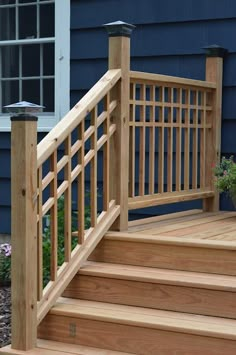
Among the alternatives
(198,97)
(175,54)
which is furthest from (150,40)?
(198,97)

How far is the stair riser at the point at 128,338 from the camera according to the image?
368cm

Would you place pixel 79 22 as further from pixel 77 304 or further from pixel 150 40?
pixel 77 304

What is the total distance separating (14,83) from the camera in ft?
22.1

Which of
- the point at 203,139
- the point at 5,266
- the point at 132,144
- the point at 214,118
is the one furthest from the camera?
the point at 5,266

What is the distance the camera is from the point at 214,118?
5719 mm

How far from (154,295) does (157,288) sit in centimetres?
4

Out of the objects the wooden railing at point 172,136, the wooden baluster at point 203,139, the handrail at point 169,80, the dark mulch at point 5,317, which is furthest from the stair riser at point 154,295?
the wooden baluster at point 203,139

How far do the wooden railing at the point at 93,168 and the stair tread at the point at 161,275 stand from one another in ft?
0.39

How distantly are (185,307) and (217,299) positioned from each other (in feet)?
0.60

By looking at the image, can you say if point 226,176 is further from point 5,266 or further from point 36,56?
point 36,56

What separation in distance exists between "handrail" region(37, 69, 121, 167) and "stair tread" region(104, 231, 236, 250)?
0.72 metres

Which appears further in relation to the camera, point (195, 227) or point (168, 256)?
point (195, 227)

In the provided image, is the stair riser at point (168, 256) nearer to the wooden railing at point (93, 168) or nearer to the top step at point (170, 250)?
the top step at point (170, 250)

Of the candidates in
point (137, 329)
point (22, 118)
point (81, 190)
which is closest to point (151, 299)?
point (137, 329)
